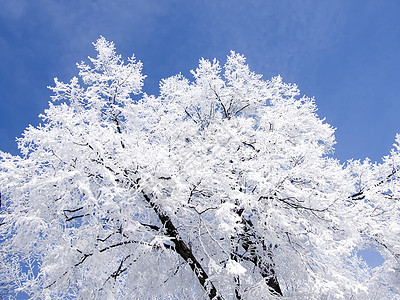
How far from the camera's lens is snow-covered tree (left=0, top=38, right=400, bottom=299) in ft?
17.0

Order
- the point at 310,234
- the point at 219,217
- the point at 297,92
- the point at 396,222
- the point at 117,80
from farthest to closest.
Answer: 1. the point at 297,92
2. the point at 117,80
3. the point at 396,222
4. the point at 310,234
5. the point at 219,217

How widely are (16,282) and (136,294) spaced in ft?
12.0

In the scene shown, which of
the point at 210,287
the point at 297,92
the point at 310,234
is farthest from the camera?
the point at 297,92

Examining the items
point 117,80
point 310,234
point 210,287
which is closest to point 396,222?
point 310,234

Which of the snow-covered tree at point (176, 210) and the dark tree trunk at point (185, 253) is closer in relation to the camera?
the snow-covered tree at point (176, 210)

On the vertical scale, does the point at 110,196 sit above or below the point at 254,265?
above

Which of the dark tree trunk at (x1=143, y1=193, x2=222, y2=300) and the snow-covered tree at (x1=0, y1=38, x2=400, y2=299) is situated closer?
the snow-covered tree at (x1=0, y1=38, x2=400, y2=299)

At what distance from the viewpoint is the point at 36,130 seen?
5445 mm

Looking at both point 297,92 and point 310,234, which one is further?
point 297,92

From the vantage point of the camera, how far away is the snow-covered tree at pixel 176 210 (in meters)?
5.19

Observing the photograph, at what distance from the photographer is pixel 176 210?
17.3 ft

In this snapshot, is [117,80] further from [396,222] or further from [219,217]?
[396,222]

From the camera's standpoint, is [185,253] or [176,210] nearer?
[176,210]

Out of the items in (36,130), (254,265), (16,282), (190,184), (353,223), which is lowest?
(353,223)
